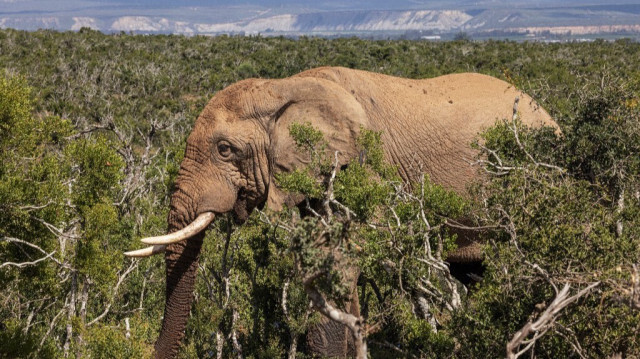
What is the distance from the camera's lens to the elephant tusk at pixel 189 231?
6.79m

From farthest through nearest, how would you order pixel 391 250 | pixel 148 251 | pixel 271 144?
pixel 271 144
pixel 148 251
pixel 391 250

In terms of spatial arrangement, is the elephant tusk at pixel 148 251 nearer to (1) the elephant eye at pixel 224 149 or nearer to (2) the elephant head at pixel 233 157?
(2) the elephant head at pixel 233 157

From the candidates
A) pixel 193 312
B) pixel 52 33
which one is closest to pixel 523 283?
pixel 193 312

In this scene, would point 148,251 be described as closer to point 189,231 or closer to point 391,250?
point 189,231

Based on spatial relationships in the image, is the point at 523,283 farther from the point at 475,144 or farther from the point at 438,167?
the point at 438,167

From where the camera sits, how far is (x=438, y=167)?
7.71 m

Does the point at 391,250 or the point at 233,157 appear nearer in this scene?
the point at 391,250

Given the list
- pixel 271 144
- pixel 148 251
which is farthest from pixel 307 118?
pixel 148 251

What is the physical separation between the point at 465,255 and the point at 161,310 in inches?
167

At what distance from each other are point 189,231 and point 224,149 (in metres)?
0.96

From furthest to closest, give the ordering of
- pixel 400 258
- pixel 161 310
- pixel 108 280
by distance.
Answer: pixel 161 310 → pixel 108 280 → pixel 400 258

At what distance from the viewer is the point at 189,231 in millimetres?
6930

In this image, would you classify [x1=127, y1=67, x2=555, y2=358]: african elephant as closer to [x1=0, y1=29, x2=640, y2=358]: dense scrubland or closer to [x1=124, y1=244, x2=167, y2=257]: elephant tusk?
[x1=124, y1=244, x2=167, y2=257]: elephant tusk

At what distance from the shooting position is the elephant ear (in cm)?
691
